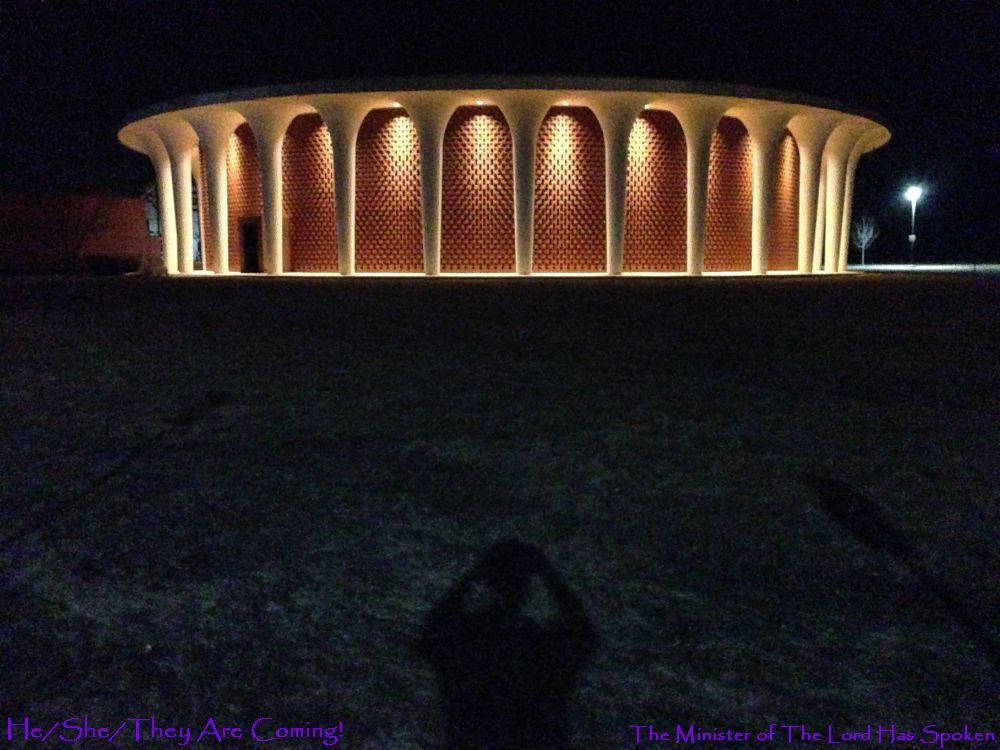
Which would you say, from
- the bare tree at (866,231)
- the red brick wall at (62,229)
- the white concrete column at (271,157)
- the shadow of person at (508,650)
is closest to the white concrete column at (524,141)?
the white concrete column at (271,157)

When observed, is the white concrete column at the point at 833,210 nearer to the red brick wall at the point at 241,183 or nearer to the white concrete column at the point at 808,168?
the white concrete column at the point at 808,168

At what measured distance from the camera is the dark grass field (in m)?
2.64

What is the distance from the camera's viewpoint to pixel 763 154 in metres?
29.2

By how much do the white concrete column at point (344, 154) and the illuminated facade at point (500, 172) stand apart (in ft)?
0.16

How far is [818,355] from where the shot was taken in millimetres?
9078

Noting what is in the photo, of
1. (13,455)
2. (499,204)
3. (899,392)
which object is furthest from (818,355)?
(499,204)

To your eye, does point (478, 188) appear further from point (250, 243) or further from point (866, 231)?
point (866, 231)

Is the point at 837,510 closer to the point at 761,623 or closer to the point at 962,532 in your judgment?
the point at 962,532

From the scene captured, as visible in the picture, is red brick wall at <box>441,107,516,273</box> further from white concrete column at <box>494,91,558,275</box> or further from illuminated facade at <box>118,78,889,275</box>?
white concrete column at <box>494,91,558,275</box>

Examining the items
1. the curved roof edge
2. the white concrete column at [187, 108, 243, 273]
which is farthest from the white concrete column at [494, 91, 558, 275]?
the white concrete column at [187, 108, 243, 273]

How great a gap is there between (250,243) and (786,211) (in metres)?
22.5

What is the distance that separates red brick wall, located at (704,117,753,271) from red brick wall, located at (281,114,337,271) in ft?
47.1

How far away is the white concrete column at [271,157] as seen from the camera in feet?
91.8

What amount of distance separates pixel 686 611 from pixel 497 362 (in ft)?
17.9
